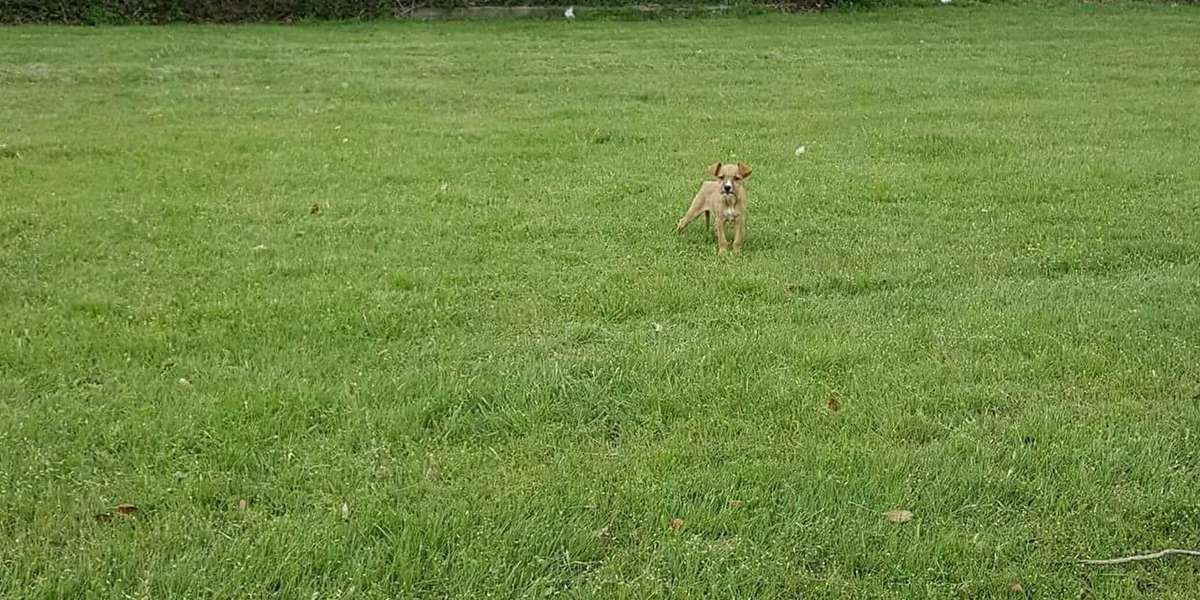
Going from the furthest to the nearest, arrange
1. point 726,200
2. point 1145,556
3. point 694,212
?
point 694,212 → point 726,200 → point 1145,556

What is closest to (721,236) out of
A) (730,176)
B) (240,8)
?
(730,176)

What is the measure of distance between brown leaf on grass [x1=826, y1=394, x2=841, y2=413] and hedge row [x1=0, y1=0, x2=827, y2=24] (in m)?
15.6

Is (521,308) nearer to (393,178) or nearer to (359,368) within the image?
(359,368)

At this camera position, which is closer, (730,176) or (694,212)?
(730,176)

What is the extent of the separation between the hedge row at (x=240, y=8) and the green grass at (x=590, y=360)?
8535 mm

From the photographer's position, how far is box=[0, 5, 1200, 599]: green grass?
9.77ft

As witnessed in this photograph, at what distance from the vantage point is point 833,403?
3.85 meters

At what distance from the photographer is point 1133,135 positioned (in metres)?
8.87

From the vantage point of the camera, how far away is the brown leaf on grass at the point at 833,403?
3805 millimetres

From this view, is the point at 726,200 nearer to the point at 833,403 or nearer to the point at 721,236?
the point at 721,236

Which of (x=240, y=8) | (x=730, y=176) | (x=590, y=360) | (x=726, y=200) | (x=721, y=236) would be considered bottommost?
(x=590, y=360)

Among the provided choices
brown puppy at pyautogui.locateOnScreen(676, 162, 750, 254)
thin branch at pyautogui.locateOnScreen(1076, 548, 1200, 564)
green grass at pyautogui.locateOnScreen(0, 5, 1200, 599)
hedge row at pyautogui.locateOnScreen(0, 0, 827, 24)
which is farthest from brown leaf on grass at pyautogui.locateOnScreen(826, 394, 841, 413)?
hedge row at pyautogui.locateOnScreen(0, 0, 827, 24)

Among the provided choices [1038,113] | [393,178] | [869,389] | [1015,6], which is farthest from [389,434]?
[1015,6]

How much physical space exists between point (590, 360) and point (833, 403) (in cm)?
91
